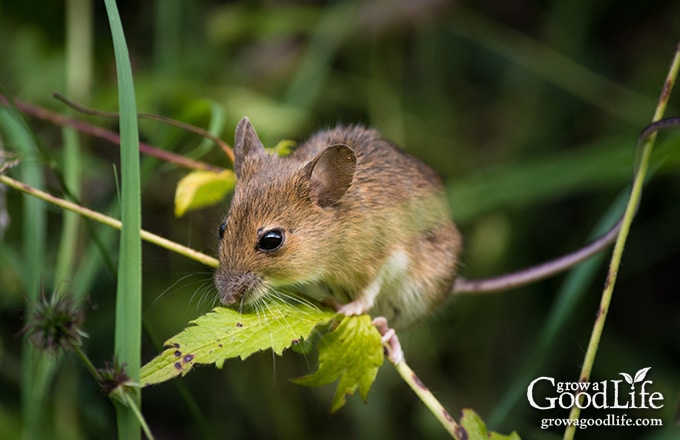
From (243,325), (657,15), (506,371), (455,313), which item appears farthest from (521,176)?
(243,325)

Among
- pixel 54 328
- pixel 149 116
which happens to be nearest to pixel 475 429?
pixel 54 328

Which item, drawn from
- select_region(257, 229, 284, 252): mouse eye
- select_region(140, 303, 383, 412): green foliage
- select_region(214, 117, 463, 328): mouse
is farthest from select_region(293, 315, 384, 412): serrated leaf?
select_region(257, 229, 284, 252): mouse eye

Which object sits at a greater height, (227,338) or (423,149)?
(423,149)

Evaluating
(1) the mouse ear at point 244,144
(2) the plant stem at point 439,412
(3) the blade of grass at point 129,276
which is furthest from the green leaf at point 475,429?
(1) the mouse ear at point 244,144

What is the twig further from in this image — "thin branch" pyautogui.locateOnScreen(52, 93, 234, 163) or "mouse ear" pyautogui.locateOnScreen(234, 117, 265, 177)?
"mouse ear" pyautogui.locateOnScreen(234, 117, 265, 177)

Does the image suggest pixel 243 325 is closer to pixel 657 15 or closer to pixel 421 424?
pixel 421 424

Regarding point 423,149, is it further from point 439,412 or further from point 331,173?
point 439,412
